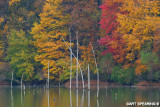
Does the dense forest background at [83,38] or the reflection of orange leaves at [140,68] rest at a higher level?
the dense forest background at [83,38]

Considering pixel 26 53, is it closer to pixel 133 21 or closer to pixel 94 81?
pixel 94 81

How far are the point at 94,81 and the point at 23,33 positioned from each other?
539 inches

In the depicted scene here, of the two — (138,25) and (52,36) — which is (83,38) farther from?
(138,25)

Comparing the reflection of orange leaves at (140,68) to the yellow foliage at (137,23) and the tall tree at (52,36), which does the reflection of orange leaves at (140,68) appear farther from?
the tall tree at (52,36)

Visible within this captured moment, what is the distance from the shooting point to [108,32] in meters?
58.2

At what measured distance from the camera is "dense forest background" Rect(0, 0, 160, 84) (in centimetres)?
5353

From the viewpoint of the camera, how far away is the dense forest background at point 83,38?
53.5 metres

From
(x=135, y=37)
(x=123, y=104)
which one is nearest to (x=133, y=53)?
(x=135, y=37)

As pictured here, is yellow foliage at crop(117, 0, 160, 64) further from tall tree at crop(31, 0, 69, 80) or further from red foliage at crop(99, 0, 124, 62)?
tall tree at crop(31, 0, 69, 80)

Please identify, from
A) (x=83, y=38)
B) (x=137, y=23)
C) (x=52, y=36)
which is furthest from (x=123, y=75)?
(x=52, y=36)

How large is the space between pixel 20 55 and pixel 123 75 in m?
16.4

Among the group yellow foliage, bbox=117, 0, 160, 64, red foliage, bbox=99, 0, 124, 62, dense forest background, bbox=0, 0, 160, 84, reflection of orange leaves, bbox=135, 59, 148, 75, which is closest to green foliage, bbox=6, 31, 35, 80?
dense forest background, bbox=0, 0, 160, 84

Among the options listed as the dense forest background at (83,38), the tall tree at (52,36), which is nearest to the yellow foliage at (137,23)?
the dense forest background at (83,38)

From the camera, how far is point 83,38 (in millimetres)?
61812
